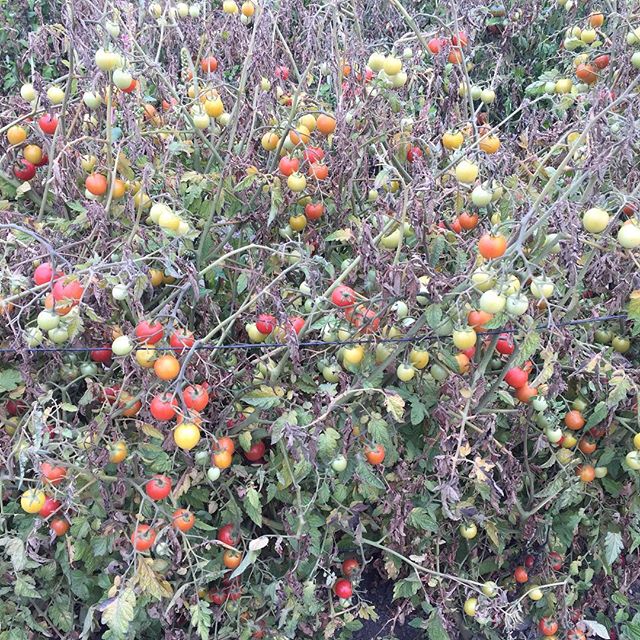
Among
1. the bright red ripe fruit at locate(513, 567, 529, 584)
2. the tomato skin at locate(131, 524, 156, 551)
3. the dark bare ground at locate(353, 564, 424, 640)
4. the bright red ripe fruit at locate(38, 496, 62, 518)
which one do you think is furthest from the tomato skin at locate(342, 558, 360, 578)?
the bright red ripe fruit at locate(38, 496, 62, 518)

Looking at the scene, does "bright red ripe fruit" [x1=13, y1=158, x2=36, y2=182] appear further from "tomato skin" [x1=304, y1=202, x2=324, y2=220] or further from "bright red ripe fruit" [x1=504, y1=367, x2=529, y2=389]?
"bright red ripe fruit" [x1=504, y1=367, x2=529, y2=389]

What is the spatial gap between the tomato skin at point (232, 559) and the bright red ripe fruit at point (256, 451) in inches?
10.5

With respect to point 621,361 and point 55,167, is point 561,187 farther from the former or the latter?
point 55,167

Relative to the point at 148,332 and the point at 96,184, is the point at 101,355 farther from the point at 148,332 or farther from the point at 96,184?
the point at 96,184

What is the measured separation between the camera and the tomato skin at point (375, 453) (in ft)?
6.19

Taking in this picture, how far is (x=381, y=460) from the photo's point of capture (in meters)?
1.93

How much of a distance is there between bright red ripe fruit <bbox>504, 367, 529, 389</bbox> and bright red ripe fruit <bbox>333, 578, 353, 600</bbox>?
0.80 metres

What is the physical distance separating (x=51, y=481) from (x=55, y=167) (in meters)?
0.79

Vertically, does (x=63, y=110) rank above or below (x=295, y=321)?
above

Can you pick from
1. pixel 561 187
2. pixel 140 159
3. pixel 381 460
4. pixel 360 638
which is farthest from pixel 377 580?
pixel 140 159

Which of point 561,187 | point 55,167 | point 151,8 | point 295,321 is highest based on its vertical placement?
point 151,8

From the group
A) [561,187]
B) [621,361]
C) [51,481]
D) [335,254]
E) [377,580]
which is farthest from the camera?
[377,580]

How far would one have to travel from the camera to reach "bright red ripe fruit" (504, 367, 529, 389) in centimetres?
191

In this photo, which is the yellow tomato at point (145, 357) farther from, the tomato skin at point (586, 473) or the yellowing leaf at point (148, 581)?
the tomato skin at point (586, 473)
